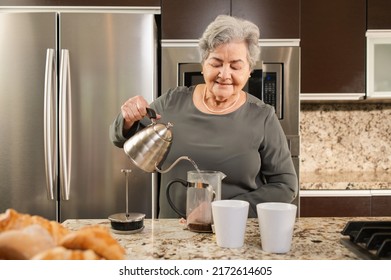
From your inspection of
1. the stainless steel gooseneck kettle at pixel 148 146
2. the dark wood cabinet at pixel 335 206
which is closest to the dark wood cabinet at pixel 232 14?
the dark wood cabinet at pixel 335 206

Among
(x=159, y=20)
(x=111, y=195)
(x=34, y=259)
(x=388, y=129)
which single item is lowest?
(x=111, y=195)

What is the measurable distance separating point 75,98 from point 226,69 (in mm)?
656

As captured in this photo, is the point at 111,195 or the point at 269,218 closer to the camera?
the point at 269,218

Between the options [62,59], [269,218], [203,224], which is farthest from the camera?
[62,59]

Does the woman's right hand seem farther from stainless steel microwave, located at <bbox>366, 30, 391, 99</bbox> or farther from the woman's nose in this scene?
stainless steel microwave, located at <bbox>366, 30, 391, 99</bbox>

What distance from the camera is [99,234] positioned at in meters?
0.53

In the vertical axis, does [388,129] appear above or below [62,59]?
below

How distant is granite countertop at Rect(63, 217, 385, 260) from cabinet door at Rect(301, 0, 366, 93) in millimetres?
1035

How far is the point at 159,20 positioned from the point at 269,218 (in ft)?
4.17

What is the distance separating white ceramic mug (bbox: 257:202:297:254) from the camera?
27.3 inches

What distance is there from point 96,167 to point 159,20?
680mm

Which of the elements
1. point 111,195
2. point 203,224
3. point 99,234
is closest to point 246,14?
point 111,195

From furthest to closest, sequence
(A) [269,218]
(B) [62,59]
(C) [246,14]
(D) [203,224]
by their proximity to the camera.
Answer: (C) [246,14] < (B) [62,59] < (D) [203,224] < (A) [269,218]

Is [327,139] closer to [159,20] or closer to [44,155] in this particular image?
[159,20]
